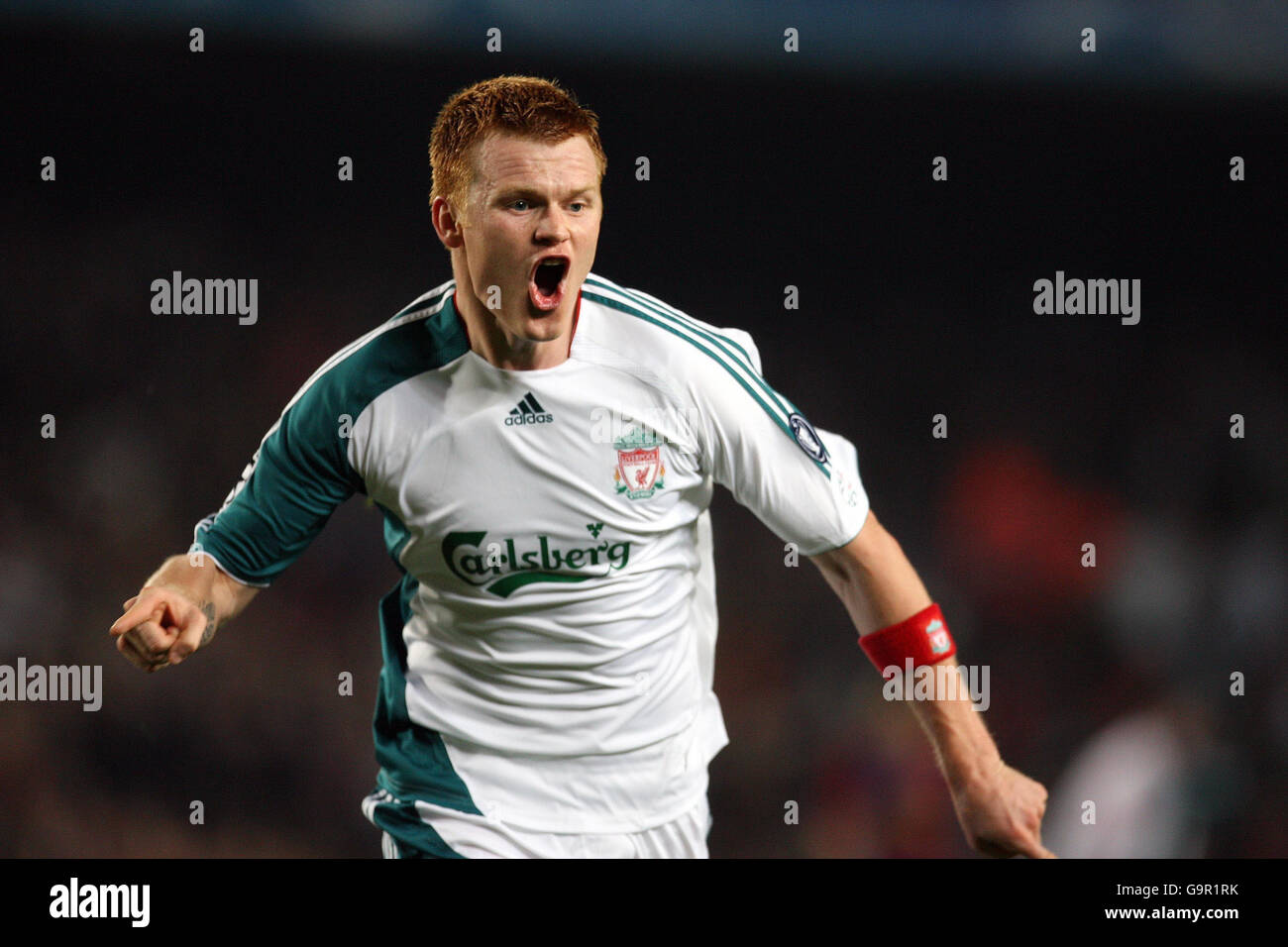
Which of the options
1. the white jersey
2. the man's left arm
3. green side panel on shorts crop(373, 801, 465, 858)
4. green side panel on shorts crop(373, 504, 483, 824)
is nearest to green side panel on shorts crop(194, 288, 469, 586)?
the white jersey

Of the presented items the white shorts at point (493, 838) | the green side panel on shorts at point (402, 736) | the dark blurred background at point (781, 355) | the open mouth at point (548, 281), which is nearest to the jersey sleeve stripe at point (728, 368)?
the open mouth at point (548, 281)

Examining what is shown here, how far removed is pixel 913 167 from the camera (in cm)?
481

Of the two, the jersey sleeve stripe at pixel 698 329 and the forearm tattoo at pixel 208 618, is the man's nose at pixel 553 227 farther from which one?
the forearm tattoo at pixel 208 618

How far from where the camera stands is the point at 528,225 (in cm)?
223

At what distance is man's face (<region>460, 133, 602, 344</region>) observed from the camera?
2.23 metres

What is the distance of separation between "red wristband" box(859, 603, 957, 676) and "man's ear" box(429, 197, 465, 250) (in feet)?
3.50

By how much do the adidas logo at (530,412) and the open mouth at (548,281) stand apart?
186 mm

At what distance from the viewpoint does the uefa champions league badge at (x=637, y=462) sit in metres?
2.37

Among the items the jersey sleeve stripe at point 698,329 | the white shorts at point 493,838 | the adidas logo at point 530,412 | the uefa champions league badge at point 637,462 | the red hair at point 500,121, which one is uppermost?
the red hair at point 500,121

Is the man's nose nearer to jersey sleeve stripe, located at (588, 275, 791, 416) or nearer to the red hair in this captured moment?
the red hair

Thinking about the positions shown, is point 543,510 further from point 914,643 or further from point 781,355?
point 781,355

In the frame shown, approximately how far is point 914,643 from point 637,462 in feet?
2.01

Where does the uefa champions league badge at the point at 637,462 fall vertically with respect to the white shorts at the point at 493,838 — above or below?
above

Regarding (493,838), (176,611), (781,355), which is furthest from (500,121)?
(781,355)
